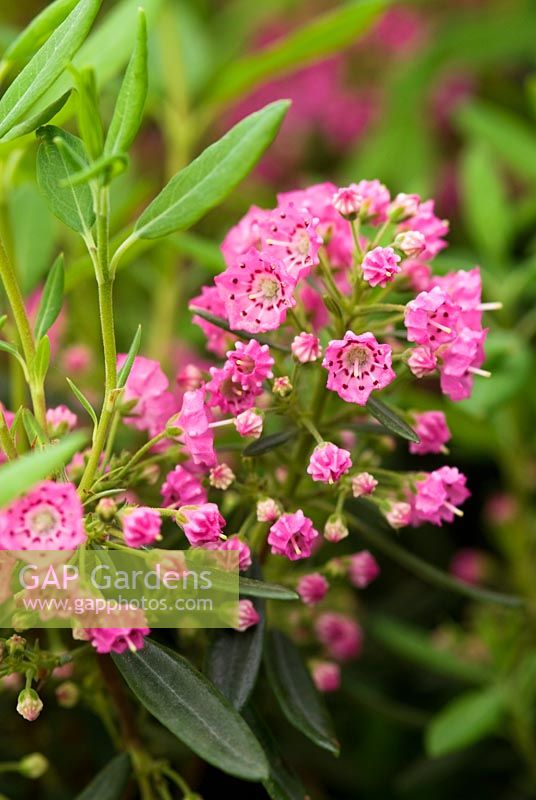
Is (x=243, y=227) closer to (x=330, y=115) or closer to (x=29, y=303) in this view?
(x=29, y=303)

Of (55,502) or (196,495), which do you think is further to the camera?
(196,495)

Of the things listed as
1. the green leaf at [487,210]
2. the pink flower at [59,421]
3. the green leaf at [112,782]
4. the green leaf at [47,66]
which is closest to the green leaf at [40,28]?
the green leaf at [47,66]

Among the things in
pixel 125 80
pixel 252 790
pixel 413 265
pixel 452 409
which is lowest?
pixel 252 790

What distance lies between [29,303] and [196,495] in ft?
2.19

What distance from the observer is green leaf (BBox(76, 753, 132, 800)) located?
89 centimetres

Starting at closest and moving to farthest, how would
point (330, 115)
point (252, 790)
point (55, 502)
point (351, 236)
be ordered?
point (55, 502) → point (351, 236) → point (252, 790) → point (330, 115)

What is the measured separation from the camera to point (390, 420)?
0.79 m

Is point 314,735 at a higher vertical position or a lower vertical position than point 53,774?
higher

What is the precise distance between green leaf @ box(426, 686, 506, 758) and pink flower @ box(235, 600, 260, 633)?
0.38 m

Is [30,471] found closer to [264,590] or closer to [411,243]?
[264,590]

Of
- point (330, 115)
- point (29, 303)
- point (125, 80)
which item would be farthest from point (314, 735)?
point (330, 115)

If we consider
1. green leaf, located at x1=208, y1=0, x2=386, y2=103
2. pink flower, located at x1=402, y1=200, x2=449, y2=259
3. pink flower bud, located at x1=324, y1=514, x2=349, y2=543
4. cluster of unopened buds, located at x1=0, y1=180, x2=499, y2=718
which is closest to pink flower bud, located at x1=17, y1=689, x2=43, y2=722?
cluster of unopened buds, located at x1=0, y1=180, x2=499, y2=718

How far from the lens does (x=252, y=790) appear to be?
1.14 meters

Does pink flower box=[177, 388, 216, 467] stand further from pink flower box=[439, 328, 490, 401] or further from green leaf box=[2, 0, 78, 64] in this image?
green leaf box=[2, 0, 78, 64]
